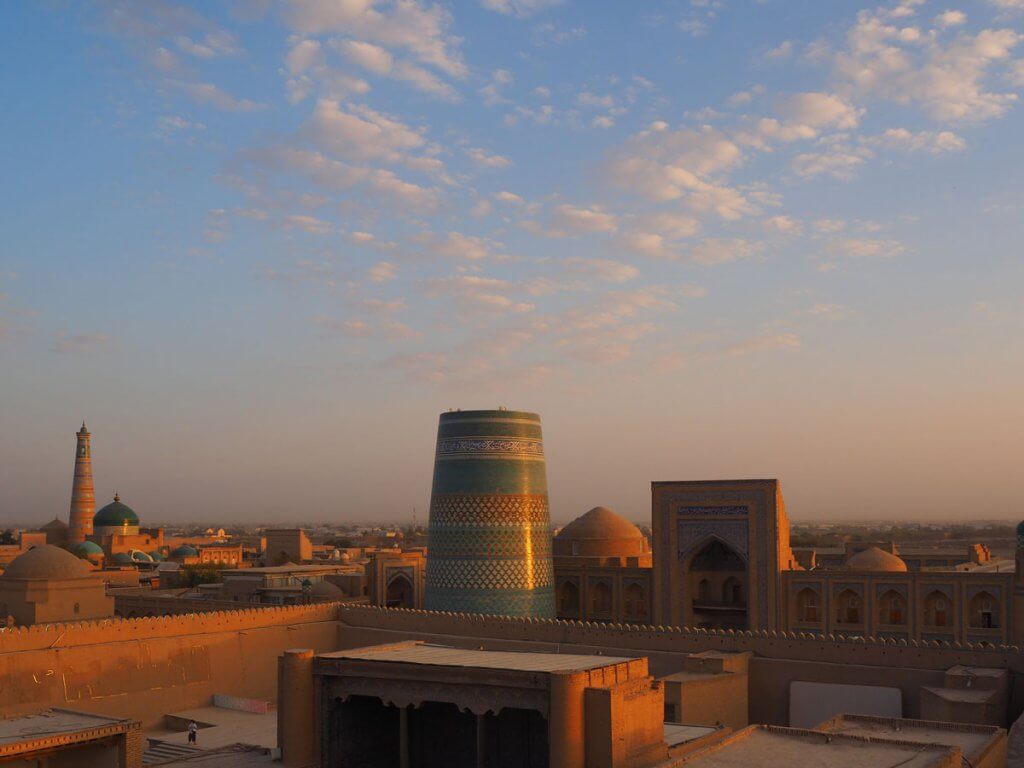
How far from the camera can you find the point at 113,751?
14.1 m

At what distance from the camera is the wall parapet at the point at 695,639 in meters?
15.2

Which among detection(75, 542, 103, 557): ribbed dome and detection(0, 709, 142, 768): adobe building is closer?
detection(0, 709, 142, 768): adobe building

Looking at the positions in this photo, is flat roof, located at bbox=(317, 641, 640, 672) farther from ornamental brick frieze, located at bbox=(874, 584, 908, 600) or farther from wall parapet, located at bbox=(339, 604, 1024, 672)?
ornamental brick frieze, located at bbox=(874, 584, 908, 600)

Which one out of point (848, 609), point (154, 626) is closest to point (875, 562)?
point (848, 609)

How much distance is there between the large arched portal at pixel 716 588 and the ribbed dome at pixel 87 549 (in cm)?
2539

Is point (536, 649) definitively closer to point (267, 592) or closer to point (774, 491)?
point (774, 491)

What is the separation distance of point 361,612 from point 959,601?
11.4m

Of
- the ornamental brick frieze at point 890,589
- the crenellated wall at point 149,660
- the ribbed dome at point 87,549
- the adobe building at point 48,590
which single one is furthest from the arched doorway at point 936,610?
the ribbed dome at point 87,549

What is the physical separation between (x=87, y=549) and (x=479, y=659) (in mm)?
31721

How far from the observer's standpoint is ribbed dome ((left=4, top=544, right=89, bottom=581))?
69.4 feet

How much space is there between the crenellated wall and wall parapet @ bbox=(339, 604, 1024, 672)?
6.85ft

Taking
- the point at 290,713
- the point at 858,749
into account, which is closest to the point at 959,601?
the point at 858,749

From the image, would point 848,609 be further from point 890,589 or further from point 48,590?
point 48,590

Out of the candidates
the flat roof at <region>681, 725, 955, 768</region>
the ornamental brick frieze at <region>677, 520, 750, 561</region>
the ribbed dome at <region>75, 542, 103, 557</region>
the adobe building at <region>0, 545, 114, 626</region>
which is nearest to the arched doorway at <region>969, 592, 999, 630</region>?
the ornamental brick frieze at <region>677, 520, 750, 561</region>
